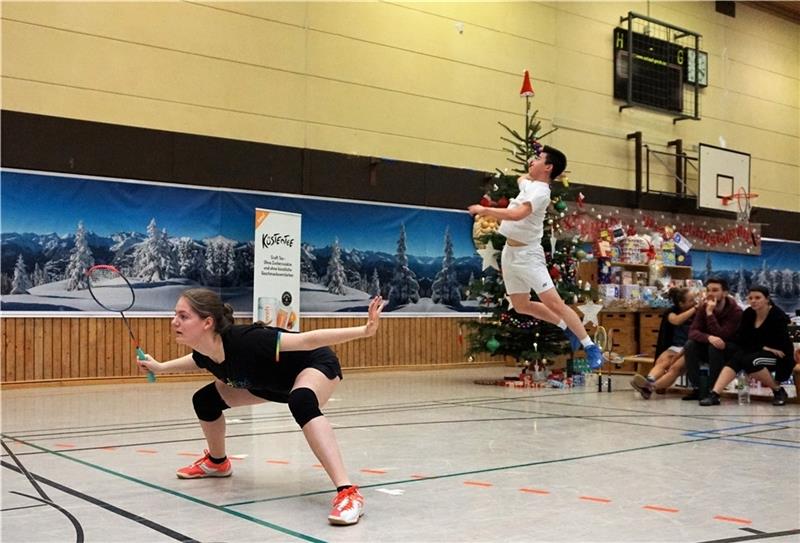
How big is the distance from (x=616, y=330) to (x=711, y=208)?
514 centimetres

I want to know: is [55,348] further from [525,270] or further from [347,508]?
[347,508]

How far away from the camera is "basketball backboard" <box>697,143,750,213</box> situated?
1948cm

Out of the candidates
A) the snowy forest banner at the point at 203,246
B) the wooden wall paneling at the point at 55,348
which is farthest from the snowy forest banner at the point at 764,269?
the wooden wall paneling at the point at 55,348

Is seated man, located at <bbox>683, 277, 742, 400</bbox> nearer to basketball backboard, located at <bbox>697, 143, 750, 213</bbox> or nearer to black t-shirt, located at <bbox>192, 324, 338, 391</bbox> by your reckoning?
black t-shirt, located at <bbox>192, 324, 338, 391</bbox>

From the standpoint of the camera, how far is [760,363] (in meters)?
9.26

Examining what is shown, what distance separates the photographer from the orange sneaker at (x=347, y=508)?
149 inches

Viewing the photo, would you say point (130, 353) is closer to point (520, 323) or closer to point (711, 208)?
point (520, 323)

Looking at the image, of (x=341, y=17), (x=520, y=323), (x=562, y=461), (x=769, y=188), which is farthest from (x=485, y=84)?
(x=562, y=461)

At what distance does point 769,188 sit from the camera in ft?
72.5

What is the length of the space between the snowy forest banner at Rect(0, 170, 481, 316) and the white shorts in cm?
633

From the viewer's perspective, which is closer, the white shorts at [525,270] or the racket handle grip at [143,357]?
the racket handle grip at [143,357]

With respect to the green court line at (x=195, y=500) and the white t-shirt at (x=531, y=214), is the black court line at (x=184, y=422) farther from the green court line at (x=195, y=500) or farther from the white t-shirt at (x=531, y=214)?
the white t-shirt at (x=531, y=214)

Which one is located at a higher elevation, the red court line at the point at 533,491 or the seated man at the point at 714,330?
the seated man at the point at 714,330

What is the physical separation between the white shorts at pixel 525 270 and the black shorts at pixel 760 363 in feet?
10.6
